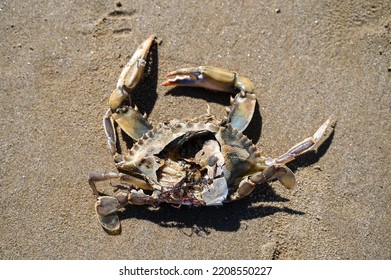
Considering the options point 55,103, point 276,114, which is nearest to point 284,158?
point 276,114

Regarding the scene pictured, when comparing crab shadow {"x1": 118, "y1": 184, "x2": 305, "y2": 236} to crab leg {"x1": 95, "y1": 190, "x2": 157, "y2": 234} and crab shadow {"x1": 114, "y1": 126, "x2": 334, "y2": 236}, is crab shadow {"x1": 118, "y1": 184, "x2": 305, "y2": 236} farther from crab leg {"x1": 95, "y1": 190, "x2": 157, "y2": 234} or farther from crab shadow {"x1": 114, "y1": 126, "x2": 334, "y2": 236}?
crab leg {"x1": 95, "y1": 190, "x2": 157, "y2": 234}

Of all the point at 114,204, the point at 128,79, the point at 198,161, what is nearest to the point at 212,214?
the point at 198,161

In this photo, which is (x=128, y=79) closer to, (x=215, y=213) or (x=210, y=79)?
(x=210, y=79)

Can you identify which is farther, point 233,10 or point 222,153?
point 233,10

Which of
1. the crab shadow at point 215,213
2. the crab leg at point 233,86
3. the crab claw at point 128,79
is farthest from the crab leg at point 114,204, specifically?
the crab leg at point 233,86

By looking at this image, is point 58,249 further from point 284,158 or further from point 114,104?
point 284,158

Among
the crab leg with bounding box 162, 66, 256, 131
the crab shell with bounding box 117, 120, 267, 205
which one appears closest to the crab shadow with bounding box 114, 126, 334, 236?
the crab shell with bounding box 117, 120, 267, 205
